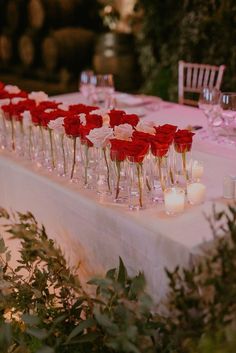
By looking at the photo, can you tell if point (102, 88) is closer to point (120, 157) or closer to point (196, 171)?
point (196, 171)

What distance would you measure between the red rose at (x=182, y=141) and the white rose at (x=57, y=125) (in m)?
0.42

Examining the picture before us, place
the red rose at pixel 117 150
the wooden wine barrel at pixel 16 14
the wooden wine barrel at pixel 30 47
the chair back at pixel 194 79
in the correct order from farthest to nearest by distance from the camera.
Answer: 1. the wooden wine barrel at pixel 16 14
2. the wooden wine barrel at pixel 30 47
3. the chair back at pixel 194 79
4. the red rose at pixel 117 150

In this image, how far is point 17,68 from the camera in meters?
6.68

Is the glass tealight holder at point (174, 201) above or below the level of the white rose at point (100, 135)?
below

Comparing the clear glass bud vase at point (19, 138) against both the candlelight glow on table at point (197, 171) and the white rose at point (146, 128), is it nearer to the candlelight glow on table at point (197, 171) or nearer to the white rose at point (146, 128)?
the white rose at point (146, 128)

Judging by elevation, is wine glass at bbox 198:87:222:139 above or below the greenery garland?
above

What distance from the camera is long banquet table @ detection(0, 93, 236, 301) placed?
144cm

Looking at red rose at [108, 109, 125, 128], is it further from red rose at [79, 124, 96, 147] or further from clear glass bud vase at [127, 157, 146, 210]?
clear glass bud vase at [127, 157, 146, 210]

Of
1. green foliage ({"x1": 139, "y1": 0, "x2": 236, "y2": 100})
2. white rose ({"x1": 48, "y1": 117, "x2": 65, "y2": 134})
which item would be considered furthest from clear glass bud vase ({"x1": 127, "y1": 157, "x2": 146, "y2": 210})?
green foliage ({"x1": 139, "y1": 0, "x2": 236, "y2": 100})

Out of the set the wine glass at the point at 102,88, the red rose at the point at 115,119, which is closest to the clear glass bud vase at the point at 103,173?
the red rose at the point at 115,119

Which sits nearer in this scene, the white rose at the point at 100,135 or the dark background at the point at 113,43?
the white rose at the point at 100,135

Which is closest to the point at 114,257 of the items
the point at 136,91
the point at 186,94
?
the point at 186,94

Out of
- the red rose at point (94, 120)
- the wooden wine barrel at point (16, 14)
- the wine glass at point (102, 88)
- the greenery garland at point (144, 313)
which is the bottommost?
the greenery garland at point (144, 313)

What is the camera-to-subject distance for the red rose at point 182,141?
1617 mm
